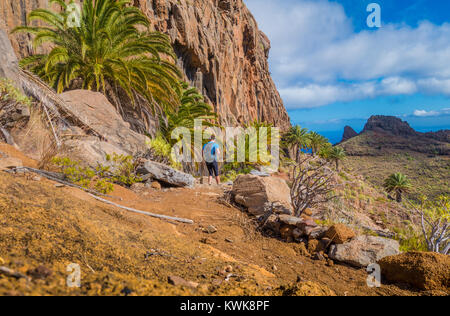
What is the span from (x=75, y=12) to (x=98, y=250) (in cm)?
949

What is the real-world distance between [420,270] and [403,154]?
7543 cm

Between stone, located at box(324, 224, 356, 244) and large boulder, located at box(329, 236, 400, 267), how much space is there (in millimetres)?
88

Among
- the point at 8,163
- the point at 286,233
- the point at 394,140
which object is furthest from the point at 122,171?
the point at 394,140

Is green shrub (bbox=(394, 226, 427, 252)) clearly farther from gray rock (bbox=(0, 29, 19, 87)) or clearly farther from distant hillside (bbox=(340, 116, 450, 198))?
distant hillside (bbox=(340, 116, 450, 198))

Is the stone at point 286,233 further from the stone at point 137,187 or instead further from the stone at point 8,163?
the stone at point 8,163

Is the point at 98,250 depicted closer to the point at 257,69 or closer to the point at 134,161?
the point at 134,161

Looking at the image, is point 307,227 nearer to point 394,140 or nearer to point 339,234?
point 339,234

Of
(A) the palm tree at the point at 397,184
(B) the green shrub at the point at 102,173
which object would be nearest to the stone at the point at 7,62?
(B) the green shrub at the point at 102,173

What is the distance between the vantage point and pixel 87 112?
6484mm

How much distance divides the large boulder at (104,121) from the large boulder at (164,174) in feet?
3.77

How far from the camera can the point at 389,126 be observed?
90.0 meters

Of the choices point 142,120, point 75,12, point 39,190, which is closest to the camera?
point 39,190

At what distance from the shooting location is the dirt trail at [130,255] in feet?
3.83
